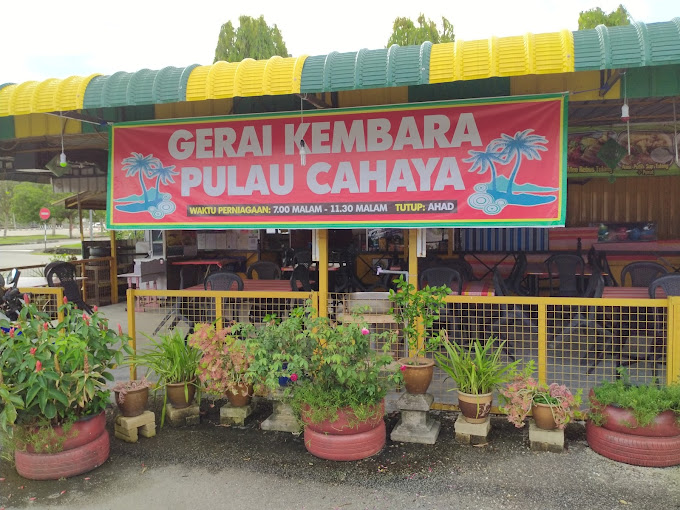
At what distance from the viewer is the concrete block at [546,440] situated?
14.6 feet

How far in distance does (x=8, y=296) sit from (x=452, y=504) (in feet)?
22.2

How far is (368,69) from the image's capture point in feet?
16.2

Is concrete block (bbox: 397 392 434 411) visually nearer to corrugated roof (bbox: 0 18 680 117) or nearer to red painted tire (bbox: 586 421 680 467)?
red painted tire (bbox: 586 421 680 467)

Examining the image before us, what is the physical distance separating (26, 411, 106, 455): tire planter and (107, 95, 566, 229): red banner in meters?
2.38

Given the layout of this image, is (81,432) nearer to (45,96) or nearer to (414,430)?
(414,430)

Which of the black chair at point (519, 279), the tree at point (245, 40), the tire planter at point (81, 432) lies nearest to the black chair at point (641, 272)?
the black chair at point (519, 279)

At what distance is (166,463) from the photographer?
4.50 metres

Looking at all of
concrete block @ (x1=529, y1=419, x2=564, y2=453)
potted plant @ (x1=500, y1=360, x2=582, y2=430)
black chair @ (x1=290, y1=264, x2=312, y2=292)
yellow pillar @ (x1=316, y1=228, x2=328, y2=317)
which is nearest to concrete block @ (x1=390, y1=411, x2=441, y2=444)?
potted plant @ (x1=500, y1=360, x2=582, y2=430)

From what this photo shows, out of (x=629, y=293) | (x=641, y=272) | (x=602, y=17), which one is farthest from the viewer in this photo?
(x=602, y=17)

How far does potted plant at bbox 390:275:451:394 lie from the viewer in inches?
188

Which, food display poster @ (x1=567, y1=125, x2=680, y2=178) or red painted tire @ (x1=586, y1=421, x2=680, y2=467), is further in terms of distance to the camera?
food display poster @ (x1=567, y1=125, x2=680, y2=178)

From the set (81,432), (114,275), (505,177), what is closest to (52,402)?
(81,432)

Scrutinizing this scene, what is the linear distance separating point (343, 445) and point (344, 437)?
0.06m

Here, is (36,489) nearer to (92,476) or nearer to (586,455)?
(92,476)
